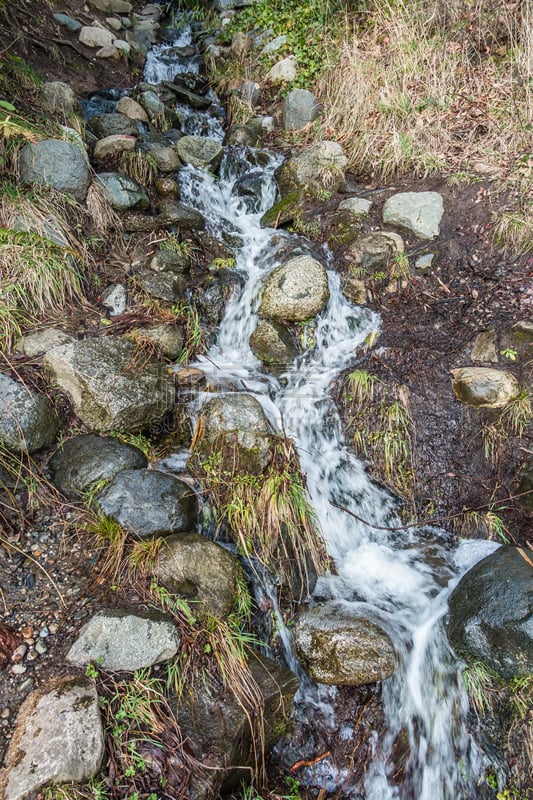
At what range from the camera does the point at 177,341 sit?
385 cm

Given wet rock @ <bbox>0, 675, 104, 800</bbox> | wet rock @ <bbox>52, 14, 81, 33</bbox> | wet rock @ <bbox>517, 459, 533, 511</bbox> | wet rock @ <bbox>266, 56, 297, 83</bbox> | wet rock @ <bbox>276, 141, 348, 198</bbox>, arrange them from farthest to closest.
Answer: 1. wet rock @ <bbox>52, 14, 81, 33</bbox>
2. wet rock @ <bbox>266, 56, 297, 83</bbox>
3. wet rock @ <bbox>276, 141, 348, 198</bbox>
4. wet rock @ <bbox>517, 459, 533, 511</bbox>
5. wet rock @ <bbox>0, 675, 104, 800</bbox>

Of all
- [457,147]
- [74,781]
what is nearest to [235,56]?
[457,147]

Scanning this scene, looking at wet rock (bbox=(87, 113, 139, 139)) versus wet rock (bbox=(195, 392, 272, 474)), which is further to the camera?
wet rock (bbox=(87, 113, 139, 139))

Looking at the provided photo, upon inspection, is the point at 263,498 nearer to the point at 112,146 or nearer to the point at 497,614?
the point at 497,614

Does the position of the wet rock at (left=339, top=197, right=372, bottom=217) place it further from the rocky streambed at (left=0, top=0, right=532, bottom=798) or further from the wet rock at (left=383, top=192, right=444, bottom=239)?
the wet rock at (left=383, top=192, right=444, bottom=239)

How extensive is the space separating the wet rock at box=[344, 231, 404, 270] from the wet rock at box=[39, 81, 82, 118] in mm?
3757

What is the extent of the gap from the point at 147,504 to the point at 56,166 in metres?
3.42

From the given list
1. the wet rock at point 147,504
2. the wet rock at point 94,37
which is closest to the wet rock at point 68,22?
the wet rock at point 94,37

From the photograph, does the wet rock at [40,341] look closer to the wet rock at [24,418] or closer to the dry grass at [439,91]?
the wet rock at [24,418]

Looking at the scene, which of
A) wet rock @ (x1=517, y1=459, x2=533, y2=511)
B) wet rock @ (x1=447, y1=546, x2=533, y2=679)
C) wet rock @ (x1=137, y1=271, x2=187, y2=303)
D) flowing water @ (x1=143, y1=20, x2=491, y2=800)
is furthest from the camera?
wet rock @ (x1=137, y1=271, x2=187, y2=303)

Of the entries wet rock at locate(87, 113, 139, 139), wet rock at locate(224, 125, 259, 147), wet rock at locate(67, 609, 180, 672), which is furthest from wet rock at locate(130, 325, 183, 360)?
wet rock at locate(224, 125, 259, 147)

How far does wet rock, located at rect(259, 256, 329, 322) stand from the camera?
162 inches

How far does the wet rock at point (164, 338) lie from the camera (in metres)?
3.63

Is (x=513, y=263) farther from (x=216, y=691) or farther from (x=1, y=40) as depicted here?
(x=1, y=40)
